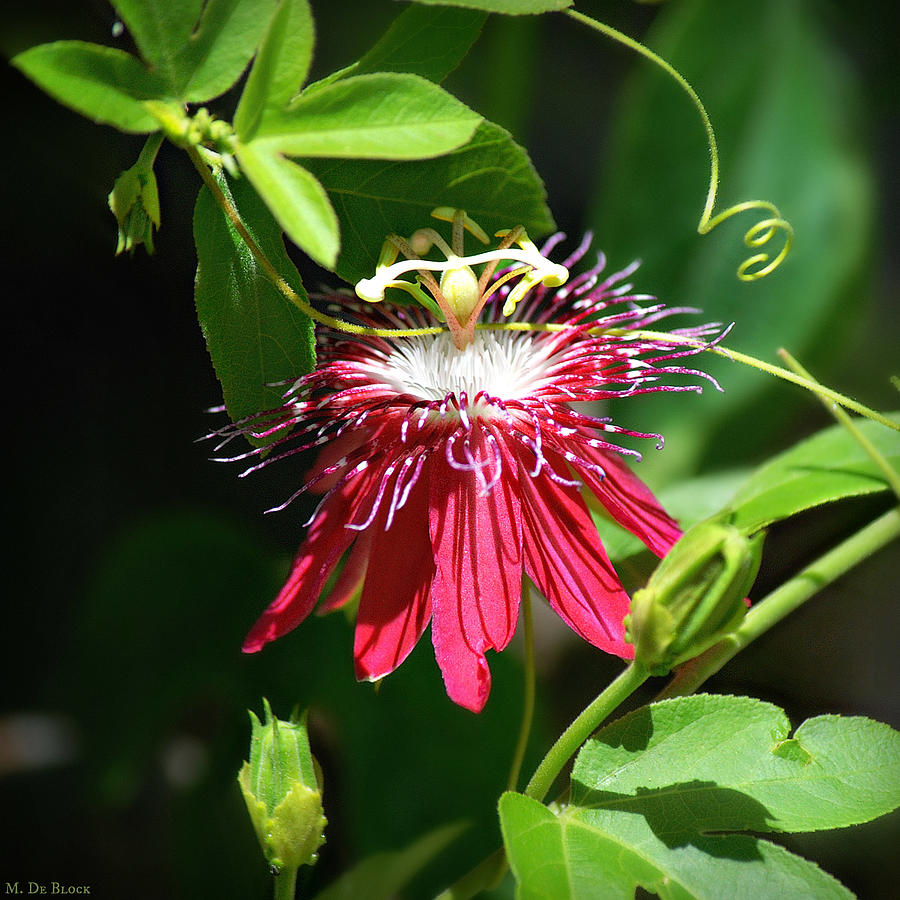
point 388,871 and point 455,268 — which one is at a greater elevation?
point 455,268

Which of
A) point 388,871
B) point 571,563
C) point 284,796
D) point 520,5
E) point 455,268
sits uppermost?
point 520,5

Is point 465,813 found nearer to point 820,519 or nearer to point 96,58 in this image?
point 820,519

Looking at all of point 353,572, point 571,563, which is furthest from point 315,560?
point 571,563

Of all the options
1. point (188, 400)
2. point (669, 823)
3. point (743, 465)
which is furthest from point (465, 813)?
point (743, 465)

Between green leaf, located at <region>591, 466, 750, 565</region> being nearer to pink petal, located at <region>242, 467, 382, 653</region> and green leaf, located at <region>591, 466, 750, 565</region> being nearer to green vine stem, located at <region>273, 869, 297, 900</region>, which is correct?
pink petal, located at <region>242, 467, 382, 653</region>

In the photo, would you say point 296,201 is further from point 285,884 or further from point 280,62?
point 285,884
